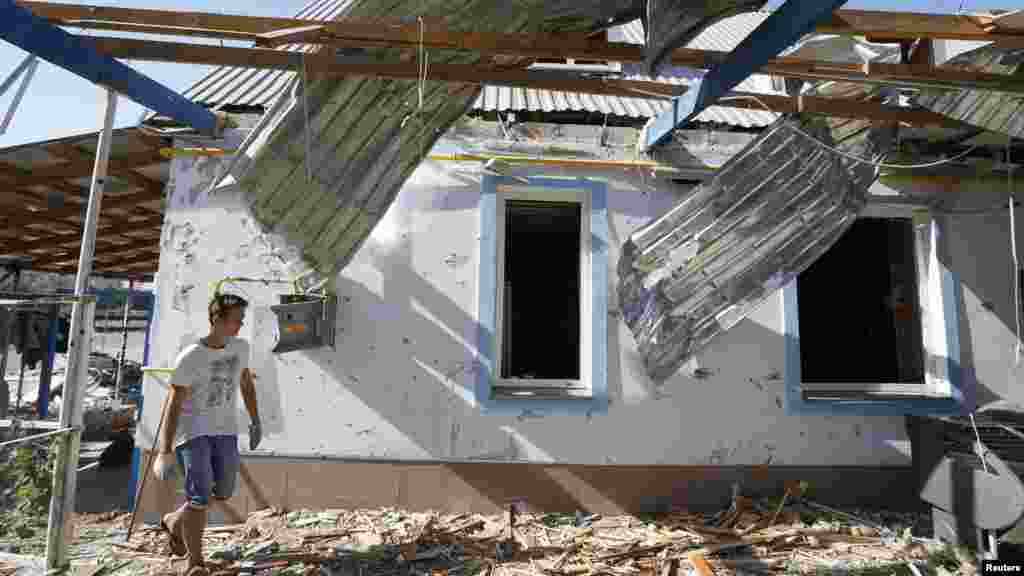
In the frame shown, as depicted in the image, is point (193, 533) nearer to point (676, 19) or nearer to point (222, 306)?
point (222, 306)

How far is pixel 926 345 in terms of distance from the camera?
479cm

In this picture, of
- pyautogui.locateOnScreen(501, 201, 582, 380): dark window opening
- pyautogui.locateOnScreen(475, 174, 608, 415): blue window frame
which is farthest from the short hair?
pyautogui.locateOnScreen(501, 201, 582, 380): dark window opening

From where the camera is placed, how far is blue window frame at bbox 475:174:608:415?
4371mm

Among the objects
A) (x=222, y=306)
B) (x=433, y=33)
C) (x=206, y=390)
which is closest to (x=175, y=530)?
(x=206, y=390)

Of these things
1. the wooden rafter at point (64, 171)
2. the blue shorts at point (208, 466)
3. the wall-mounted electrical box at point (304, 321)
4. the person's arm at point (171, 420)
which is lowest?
the blue shorts at point (208, 466)

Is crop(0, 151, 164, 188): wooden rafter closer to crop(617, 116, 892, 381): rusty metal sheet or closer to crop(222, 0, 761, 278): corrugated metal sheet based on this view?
crop(222, 0, 761, 278): corrugated metal sheet

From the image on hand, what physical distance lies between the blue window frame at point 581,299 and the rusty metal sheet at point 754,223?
0.89 metres

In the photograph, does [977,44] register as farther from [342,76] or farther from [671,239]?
[342,76]

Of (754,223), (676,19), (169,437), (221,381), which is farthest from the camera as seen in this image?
(754,223)

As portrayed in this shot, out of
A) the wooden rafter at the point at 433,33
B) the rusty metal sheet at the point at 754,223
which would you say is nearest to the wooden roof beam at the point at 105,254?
the wooden rafter at the point at 433,33

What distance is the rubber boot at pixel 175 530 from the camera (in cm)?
321

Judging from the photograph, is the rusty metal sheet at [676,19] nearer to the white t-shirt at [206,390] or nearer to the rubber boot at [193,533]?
the white t-shirt at [206,390]

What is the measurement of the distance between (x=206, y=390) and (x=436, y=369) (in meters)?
1.73

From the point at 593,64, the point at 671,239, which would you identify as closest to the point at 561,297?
the point at 593,64
